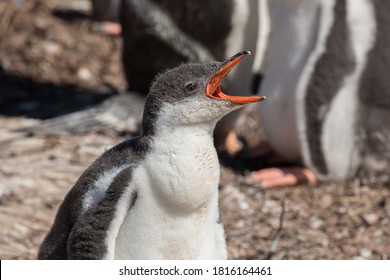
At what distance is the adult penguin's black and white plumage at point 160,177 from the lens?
2.26 metres

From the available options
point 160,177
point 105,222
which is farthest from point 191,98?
point 105,222

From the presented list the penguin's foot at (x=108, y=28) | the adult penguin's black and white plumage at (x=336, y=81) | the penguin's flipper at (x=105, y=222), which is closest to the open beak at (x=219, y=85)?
the penguin's flipper at (x=105, y=222)

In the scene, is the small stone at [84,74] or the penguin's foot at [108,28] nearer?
the small stone at [84,74]

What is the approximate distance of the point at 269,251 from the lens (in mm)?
3361

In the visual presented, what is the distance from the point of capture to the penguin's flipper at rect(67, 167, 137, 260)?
229 centimetres

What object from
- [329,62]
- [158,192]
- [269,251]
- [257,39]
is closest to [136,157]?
[158,192]

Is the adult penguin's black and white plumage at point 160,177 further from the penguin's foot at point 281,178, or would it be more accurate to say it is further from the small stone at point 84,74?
the small stone at point 84,74

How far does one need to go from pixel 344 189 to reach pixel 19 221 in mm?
1407

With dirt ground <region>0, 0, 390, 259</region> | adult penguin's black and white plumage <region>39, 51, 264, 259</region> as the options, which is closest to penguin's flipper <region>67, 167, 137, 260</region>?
adult penguin's black and white plumage <region>39, 51, 264, 259</region>

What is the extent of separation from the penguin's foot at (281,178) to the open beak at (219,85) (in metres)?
1.93

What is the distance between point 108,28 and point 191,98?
14.4ft

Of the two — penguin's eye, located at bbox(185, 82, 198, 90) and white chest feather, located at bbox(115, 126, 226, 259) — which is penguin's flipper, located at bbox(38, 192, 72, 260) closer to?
white chest feather, located at bbox(115, 126, 226, 259)

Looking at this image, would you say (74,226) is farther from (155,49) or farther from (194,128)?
(155,49)

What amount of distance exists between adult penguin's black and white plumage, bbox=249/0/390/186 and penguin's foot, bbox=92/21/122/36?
8.17 feet
